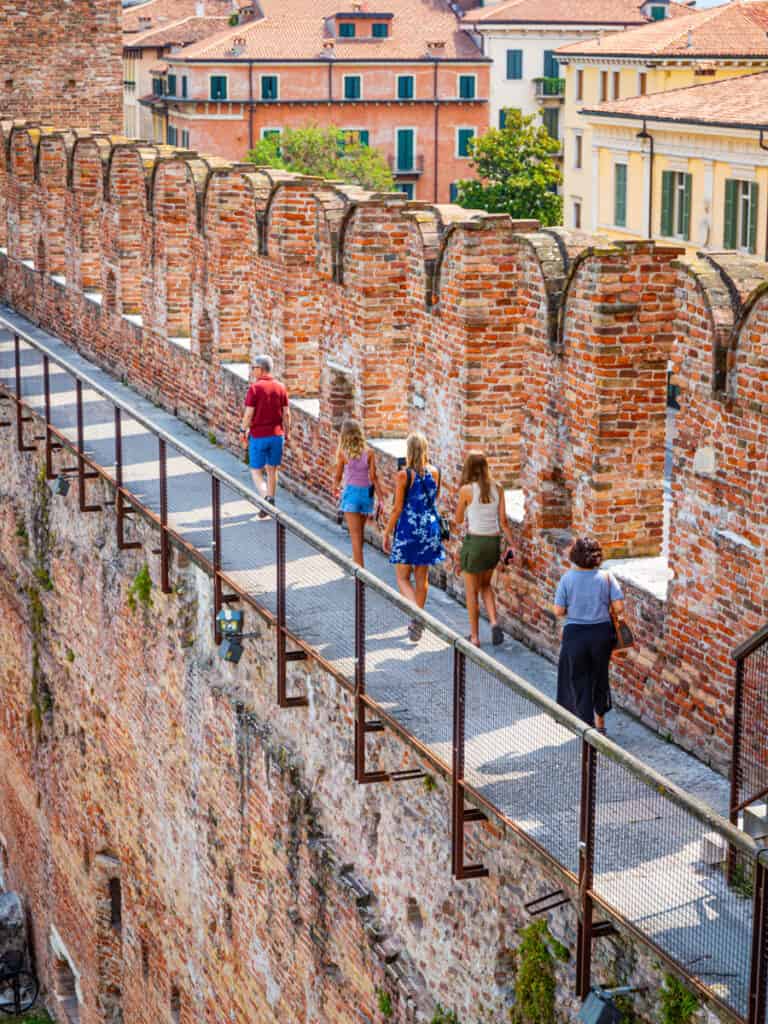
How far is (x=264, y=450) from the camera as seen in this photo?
1366cm

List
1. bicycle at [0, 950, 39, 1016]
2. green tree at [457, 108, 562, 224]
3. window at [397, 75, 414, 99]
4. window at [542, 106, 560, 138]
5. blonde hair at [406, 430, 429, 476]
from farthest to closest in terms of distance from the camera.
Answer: window at [542, 106, 560, 138] → window at [397, 75, 414, 99] → green tree at [457, 108, 562, 224] → bicycle at [0, 950, 39, 1016] → blonde hair at [406, 430, 429, 476]

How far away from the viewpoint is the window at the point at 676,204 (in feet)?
134

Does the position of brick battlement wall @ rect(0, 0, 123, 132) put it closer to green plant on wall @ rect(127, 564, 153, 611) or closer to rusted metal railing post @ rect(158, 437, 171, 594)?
green plant on wall @ rect(127, 564, 153, 611)

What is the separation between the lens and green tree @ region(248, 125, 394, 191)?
63750 millimetres

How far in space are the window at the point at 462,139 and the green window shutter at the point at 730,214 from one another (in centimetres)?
3417

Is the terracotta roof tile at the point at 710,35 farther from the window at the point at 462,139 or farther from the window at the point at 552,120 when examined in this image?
the window at the point at 552,120

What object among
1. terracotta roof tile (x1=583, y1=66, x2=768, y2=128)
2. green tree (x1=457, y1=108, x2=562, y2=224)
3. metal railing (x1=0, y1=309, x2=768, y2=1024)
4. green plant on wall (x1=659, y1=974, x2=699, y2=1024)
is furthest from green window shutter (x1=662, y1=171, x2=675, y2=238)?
green plant on wall (x1=659, y1=974, x2=699, y2=1024)

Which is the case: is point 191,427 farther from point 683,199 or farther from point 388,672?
point 683,199

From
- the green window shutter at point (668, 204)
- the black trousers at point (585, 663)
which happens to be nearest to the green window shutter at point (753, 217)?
the green window shutter at point (668, 204)

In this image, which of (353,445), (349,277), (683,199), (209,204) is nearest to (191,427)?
(209,204)

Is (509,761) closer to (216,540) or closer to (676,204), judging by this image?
(216,540)

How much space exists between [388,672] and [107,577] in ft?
18.9

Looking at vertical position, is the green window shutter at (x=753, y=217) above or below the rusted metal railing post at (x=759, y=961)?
above

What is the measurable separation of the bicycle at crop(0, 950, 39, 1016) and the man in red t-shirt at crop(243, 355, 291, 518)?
7.16m
